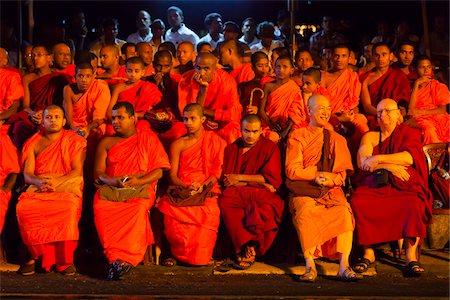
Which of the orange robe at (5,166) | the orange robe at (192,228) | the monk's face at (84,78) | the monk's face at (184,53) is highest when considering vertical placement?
the monk's face at (184,53)

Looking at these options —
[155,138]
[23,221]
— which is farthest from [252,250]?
[23,221]

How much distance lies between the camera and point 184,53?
30.9ft

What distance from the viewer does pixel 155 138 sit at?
25.2 ft

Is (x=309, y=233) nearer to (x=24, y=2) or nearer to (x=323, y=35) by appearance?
(x=323, y=35)

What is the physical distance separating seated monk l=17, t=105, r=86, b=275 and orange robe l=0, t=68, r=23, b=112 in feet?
3.58

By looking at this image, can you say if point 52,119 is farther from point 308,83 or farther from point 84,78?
point 308,83

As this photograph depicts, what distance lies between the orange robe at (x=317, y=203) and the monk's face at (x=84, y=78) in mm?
2161

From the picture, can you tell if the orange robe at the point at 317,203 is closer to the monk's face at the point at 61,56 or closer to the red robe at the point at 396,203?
the red robe at the point at 396,203

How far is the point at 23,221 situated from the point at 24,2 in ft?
17.2

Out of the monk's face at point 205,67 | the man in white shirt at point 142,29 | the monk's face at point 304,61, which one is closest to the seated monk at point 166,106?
the monk's face at point 205,67

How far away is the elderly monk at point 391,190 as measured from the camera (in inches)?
288

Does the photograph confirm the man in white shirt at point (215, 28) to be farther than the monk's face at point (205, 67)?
Yes

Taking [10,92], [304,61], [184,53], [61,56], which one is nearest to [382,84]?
[304,61]

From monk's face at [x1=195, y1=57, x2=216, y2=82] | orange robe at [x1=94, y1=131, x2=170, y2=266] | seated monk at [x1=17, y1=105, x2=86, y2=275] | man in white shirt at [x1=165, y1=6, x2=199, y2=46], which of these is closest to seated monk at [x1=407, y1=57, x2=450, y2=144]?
monk's face at [x1=195, y1=57, x2=216, y2=82]
